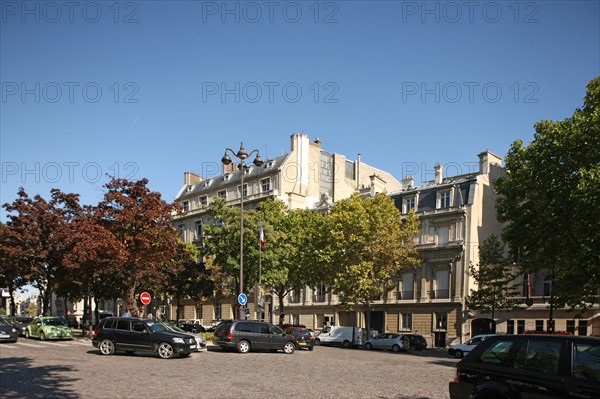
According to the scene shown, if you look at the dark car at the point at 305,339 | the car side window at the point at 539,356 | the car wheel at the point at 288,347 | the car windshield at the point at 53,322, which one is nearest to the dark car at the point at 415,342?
the dark car at the point at 305,339

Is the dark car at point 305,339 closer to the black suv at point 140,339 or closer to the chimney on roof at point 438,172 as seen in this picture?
the black suv at point 140,339

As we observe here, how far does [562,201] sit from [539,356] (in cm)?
2232

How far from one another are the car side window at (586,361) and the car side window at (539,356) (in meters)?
0.26

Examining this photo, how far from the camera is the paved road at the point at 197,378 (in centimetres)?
1248

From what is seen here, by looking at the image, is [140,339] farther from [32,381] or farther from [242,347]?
[32,381]

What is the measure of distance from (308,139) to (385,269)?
26890 millimetres

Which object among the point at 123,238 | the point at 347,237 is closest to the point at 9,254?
the point at 123,238

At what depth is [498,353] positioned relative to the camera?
28.0 ft

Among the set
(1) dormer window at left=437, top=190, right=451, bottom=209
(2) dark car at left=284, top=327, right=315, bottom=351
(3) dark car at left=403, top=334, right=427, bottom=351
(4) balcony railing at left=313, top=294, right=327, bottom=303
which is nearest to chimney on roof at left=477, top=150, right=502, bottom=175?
(1) dormer window at left=437, top=190, right=451, bottom=209

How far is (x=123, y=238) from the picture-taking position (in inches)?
1361

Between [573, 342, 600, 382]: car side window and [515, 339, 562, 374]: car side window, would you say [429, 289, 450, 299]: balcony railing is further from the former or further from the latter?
[573, 342, 600, 382]: car side window

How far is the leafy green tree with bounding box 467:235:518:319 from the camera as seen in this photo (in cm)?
4097

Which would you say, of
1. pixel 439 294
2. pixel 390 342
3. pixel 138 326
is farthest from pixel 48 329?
pixel 439 294

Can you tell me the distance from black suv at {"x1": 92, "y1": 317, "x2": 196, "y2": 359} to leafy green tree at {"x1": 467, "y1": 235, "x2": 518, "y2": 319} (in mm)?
26281
